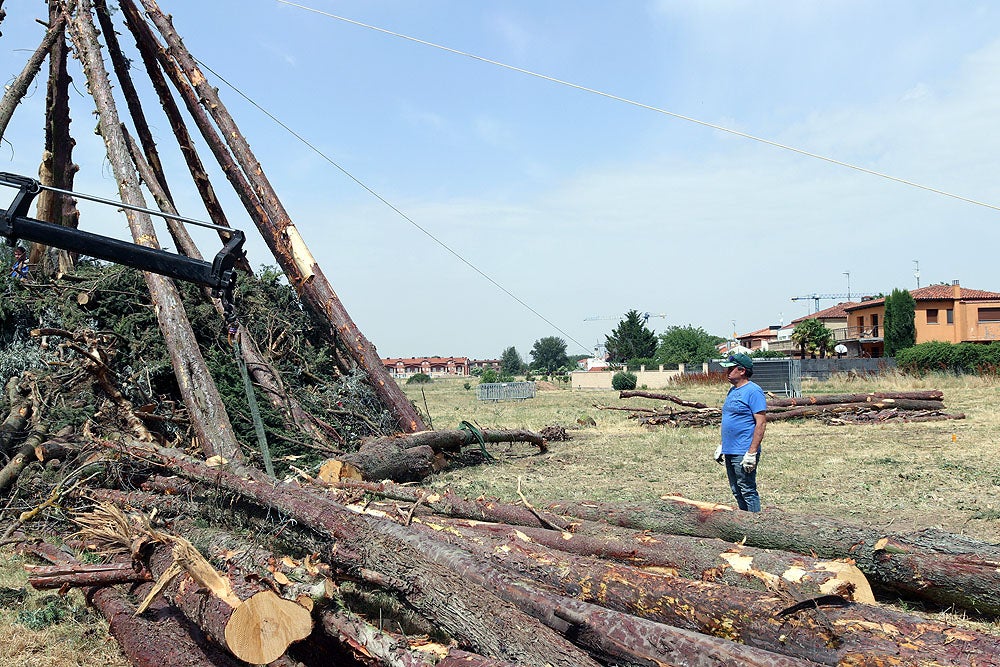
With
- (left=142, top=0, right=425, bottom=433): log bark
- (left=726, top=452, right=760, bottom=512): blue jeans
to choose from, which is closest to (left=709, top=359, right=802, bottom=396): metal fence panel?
(left=142, top=0, right=425, bottom=433): log bark

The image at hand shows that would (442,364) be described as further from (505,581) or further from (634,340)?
(505,581)

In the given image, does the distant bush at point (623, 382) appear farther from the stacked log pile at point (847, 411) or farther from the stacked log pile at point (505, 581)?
the stacked log pile at point (505, 581)

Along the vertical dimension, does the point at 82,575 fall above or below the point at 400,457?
below

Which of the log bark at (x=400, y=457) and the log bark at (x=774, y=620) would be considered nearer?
the log bark at (x=774, y=620)

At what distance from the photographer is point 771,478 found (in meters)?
8.14

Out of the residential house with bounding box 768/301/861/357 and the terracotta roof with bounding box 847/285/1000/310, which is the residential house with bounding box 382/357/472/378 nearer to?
the residential house with bounding box 768/301/861/357

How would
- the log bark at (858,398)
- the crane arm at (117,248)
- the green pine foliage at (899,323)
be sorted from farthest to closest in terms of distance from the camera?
the green pine foliage at (899,323) → the log bark at (858,398) → the crane arm at (117,248)

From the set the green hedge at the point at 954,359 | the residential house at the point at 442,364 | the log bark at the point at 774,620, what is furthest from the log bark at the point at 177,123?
the residential house at the point at 442,364

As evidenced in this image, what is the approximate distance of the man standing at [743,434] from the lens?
209 inches

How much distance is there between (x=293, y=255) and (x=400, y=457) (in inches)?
157

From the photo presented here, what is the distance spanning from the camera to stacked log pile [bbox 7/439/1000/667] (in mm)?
2777

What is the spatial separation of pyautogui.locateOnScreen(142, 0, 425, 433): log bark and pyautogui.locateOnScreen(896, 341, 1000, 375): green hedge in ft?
82.5

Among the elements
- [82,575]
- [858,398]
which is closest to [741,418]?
[82,575]

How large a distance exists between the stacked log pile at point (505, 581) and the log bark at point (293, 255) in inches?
167
